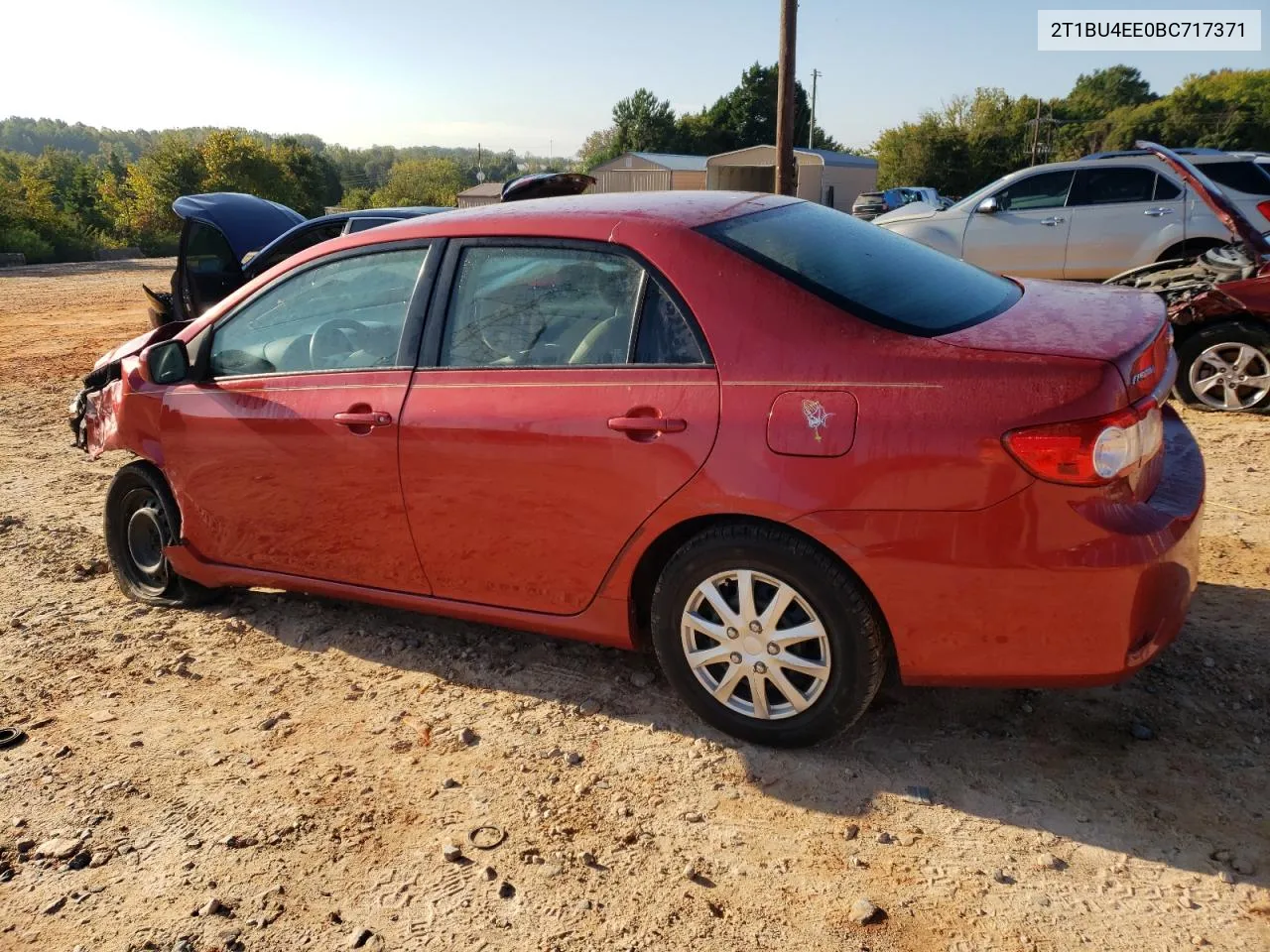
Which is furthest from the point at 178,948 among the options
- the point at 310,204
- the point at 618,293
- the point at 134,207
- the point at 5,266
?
the point at 310,204

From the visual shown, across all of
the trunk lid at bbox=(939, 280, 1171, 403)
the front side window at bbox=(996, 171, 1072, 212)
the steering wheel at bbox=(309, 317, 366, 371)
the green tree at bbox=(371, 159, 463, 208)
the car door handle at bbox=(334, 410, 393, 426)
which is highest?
the green tree at bbox=(371, 159, 463, 208)

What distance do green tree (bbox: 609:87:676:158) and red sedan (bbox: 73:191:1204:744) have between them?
238 feet

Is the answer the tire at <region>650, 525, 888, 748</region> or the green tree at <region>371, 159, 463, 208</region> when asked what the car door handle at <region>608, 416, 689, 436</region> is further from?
the green tree at <region>371, 159, 463, 208</region>

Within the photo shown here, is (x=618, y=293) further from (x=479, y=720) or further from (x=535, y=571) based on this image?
(x=479, y=720)

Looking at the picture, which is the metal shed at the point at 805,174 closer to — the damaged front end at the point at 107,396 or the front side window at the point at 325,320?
the damaged front end at the point at 107,396

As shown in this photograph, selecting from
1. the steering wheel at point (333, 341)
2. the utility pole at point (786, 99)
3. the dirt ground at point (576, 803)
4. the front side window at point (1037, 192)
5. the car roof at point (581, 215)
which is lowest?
the dirt ground at point (576, 803)

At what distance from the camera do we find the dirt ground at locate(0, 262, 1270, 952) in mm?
2430

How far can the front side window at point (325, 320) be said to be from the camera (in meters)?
3.62

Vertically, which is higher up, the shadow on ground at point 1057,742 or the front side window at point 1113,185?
the front side window at point 1113,185

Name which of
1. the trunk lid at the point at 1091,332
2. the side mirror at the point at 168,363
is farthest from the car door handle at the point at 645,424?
the side mirror at the point at 168,363

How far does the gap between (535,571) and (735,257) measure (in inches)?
47.6

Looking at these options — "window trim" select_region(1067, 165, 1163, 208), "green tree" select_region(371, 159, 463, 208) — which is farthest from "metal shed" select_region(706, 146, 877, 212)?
"window trim" select_region(1067, 165, 1163, 208)

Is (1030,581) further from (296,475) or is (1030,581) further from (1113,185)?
(1113,185)

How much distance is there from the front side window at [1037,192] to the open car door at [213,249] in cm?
764
